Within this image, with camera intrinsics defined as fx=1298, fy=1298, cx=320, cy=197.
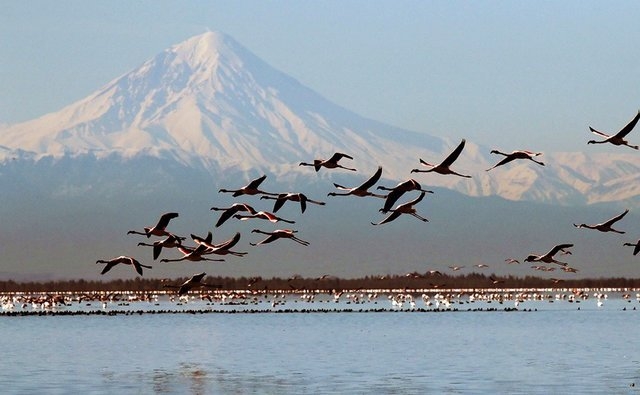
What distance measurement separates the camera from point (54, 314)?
13000cm

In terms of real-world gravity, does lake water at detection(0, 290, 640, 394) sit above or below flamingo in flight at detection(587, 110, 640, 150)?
below

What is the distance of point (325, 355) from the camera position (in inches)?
2729

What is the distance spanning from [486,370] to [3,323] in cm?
6576

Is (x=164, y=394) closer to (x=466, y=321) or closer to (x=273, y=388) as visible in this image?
(x=273, y=388)

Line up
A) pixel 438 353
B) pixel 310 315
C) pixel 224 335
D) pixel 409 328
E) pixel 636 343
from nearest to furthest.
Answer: pixel 438 353, pixel 636 343, pixel 224 335, pixel 409 328, pixel 310 315

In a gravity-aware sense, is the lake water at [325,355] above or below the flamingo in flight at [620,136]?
below

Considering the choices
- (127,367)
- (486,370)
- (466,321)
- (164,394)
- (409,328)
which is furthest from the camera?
(466,321)

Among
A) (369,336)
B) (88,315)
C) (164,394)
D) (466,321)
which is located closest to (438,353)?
(369,336)

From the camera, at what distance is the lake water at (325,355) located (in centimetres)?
5284

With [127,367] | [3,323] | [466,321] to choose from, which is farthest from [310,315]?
[127,367]

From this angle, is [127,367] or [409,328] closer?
[127,367]

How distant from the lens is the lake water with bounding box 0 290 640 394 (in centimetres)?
5284

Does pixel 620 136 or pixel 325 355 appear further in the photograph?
pixel 325 355

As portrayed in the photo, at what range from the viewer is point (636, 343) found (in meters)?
77.0
